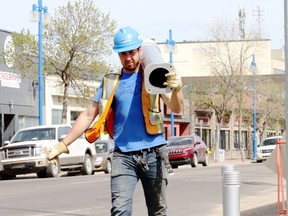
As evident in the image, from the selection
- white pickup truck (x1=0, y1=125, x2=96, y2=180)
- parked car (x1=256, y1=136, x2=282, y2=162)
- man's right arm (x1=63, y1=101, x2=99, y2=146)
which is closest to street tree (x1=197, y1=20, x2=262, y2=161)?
parked car (x1=256, y1=136, x2=282, y2=162)

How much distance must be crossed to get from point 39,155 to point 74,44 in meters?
14.2

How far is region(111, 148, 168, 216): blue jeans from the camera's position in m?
7.20

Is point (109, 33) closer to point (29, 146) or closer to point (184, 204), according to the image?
point (29, 146)

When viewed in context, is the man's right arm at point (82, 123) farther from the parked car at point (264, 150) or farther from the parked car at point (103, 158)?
the parked car at point (264, 150)

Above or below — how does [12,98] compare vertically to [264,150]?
above

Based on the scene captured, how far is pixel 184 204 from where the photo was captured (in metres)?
16.7

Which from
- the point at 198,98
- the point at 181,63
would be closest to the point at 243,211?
the point at 198,98

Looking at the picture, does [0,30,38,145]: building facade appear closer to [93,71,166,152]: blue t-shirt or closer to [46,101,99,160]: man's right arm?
[46,101,99,160]: man's right arm

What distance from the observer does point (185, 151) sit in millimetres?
40062

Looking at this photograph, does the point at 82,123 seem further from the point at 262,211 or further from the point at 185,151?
the point at 185,151

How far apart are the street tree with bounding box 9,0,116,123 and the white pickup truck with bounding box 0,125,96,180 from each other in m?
11.1

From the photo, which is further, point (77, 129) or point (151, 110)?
point (77, 129)

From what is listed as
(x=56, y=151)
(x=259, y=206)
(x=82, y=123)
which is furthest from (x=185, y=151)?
(x=56, y=151)

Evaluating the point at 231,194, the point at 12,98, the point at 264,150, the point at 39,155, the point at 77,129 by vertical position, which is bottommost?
the point at 264,150
